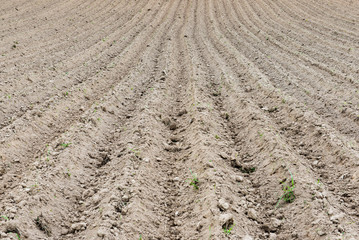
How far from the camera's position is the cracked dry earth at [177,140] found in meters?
2.80

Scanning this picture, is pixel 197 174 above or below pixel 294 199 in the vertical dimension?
above

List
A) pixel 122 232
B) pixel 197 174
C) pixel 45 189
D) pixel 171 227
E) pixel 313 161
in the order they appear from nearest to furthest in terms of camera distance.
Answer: pixel 122 232 → pixel 171 227 → pixel 45 189 → pixel 197 174 → pixel 313 161

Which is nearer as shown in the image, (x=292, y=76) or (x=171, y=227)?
(x=171, y=227)

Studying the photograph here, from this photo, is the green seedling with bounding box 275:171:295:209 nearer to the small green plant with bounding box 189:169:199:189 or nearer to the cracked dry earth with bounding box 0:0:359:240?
the cracked dry earth with bounding box 0:0:359:240

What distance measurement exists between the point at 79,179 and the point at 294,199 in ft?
9.22

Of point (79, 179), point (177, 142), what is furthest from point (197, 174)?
point (79, 179)

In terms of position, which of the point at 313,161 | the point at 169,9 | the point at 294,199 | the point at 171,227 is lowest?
the point at 313,161

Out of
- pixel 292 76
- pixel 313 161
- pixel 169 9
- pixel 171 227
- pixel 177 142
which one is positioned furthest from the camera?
pixel 169 9

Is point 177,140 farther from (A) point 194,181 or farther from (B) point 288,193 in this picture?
(B) point 288,193

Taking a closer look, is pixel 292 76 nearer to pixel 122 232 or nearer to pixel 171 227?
pixel 171 227

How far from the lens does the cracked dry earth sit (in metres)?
2.80

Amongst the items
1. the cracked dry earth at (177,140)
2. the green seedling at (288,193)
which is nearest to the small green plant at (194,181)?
the cracked dry earth at (177,140)

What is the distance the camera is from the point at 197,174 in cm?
345

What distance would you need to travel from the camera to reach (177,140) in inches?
174
